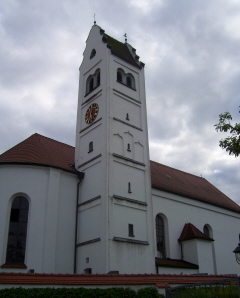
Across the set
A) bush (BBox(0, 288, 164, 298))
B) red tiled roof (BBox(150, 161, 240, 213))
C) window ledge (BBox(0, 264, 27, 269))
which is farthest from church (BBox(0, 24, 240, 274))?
bush (BBox(0, 288, 164, 298))

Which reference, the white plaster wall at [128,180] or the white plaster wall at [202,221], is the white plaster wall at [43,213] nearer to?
the white plaster wall at [128,180]

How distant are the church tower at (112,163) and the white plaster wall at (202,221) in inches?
137

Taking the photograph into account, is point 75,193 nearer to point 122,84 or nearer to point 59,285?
point 122,84

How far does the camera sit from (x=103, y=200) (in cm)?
2245

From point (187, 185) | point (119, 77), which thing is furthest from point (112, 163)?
point (187, 185)

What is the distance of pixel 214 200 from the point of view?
34156 millimetres

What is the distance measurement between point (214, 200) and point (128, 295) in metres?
22.3

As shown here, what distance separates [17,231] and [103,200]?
216 inches

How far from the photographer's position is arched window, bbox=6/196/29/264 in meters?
20.5

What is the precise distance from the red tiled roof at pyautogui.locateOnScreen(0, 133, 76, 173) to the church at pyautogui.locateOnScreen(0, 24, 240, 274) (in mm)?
78

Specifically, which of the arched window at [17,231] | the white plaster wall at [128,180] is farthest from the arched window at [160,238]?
the arched window at [17,231]

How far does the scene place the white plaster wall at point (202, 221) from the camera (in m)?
27.2

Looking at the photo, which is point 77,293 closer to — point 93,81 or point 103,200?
point 103,200

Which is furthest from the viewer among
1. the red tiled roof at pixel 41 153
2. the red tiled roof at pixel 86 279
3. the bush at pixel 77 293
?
the red tiled roof at pixel 41 153
